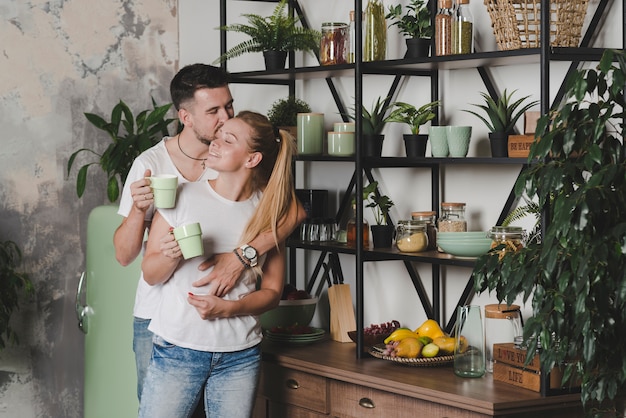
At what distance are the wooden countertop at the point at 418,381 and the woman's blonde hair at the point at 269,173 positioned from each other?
2.03 feet

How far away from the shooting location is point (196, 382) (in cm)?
310

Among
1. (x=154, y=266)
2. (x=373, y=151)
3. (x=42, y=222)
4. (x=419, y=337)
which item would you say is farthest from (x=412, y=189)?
(x=42, y=222)

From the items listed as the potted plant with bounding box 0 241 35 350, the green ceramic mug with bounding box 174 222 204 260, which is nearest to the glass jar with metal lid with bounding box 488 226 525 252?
the green ceramic mug with bounding box 174 222 204 260

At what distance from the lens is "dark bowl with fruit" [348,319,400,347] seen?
3.80m

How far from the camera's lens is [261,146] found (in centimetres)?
315

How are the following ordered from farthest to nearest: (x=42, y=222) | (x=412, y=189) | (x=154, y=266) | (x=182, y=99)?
1. (x=42, y=222)
2. (x=412, y=189)
3. (x=182, y=99)
4. (x=154, y=266)

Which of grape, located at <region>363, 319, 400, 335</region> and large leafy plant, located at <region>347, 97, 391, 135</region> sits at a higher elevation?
large leafy plant, located at <region>347, 97, 391, 135</region>

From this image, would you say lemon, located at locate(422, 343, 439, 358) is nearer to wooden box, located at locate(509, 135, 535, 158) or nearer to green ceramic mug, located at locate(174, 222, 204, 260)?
wooden box, located at locate(509, 135, 535, 158)

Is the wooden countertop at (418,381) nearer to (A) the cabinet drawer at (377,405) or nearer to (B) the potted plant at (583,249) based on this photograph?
(A) the cabinet drawer at (377,405)

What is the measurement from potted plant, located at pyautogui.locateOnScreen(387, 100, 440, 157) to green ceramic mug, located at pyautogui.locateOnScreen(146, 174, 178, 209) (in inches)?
41.3

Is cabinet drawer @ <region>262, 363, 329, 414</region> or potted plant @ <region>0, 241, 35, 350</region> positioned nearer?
cabinet drawer @ <region>262, 363, 329, 414</region>

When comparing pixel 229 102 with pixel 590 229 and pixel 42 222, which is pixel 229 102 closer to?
pixel 590 229

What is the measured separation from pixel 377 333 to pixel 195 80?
1.21m

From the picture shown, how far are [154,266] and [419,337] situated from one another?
3.51ft
